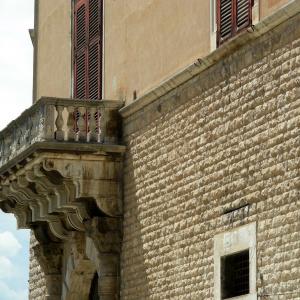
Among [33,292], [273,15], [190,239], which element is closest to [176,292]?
[190,239]

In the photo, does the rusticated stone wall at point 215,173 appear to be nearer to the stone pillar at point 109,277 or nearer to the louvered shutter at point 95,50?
the stone pillar at point 109,277

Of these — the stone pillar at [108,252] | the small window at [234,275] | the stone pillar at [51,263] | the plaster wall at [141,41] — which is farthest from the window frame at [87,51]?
the small window at [234,275]

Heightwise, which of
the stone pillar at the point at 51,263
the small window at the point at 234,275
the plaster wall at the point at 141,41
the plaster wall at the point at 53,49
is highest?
the plaster wall at the point at 53,49

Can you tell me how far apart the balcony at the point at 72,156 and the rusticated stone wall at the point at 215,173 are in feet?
0.90

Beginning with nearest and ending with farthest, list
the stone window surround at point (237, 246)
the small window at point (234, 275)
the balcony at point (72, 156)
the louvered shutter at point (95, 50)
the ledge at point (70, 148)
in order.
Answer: the stone window surround at point (237, 246) → the small window at point (234, 275) → the ledge at point (70, 148) → the balcony at point (72, 156) → the louvered shutter at point (95, 50)

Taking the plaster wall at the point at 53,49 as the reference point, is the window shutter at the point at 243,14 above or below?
below

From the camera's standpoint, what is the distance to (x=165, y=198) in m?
21.2

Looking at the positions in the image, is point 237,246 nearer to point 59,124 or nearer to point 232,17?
→ point 232,17

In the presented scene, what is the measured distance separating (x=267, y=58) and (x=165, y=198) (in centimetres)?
355

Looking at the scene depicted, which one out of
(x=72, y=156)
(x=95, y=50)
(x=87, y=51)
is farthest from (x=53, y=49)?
(x=72, y=156)

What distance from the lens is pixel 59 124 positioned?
74.7 ft

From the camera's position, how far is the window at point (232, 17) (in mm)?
19125

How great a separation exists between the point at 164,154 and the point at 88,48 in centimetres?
438

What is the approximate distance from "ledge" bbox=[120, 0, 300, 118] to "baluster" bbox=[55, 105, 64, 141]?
3.02ft
